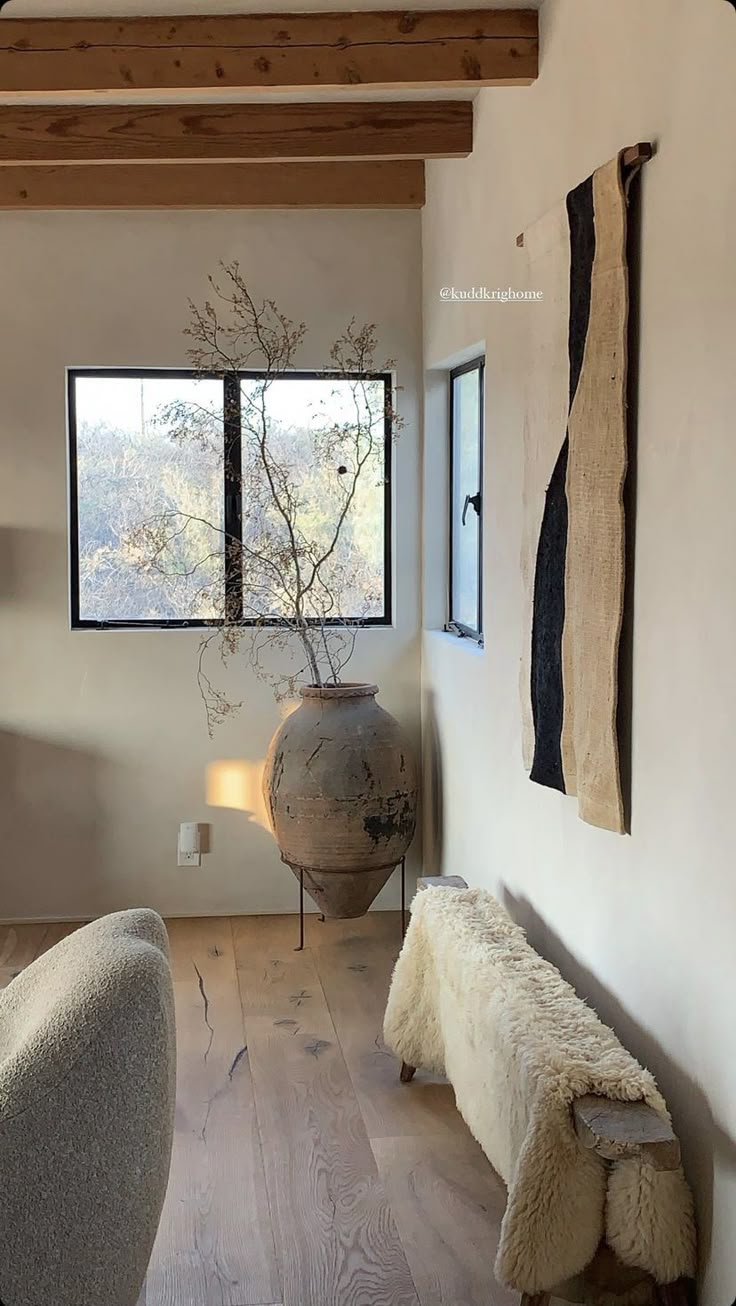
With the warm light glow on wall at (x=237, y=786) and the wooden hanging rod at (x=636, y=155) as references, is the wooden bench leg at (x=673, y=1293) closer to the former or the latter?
the wooden hanging rod at (x=636, y=155)

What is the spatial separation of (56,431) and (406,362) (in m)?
1.19

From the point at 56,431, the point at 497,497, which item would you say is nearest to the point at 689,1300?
the point at 497,497

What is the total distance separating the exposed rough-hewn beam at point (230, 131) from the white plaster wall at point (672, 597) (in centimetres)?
60

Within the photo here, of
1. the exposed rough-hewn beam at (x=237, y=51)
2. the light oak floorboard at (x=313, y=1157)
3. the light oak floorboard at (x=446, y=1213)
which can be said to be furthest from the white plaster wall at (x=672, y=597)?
the light oak floorboard at (x=313, y=1157)

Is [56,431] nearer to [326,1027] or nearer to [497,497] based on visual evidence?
[497,497]

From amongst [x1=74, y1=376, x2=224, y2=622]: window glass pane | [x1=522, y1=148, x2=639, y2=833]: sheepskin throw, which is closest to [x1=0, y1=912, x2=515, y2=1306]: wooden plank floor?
[x1=522, y1=148, x2=639, y2=833]: sheepskin throw

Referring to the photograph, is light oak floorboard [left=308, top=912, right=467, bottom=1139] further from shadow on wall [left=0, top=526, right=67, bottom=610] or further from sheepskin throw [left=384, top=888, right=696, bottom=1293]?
shadow on wall [left=0, top=526, right=67, bottom=610]

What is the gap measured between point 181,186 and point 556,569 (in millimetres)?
2117

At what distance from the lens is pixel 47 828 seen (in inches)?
171

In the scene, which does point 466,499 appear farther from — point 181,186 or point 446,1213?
point 446,1213

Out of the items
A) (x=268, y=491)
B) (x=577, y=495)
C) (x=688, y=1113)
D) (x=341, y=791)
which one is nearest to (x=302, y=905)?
(x=341, y=791)

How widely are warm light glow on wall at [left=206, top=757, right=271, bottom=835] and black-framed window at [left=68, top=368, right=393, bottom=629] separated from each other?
1.62 feet

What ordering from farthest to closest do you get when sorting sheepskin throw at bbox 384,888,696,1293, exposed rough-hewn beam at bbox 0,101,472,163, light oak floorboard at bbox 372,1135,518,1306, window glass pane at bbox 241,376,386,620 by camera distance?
window glass pane at bbox 241,376,386,620
exposed rough-hewn beam at bbox 0,101,472,163
light oak floorboard at bbox 372,1135,518,1306
sheepskin throw at bbox 384,888,696,1293

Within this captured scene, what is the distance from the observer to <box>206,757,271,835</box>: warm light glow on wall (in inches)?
173
